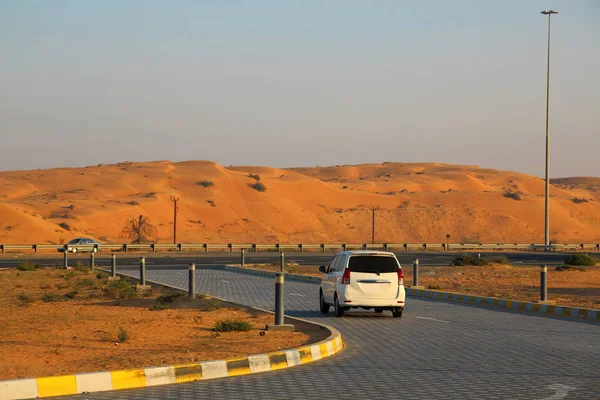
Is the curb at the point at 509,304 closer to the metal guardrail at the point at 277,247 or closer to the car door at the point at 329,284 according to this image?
the car door at the point at 329,284

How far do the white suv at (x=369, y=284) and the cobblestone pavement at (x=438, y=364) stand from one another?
0.35m

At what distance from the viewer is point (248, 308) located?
2075 cm

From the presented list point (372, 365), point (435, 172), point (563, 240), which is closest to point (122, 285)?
point (372, 365)

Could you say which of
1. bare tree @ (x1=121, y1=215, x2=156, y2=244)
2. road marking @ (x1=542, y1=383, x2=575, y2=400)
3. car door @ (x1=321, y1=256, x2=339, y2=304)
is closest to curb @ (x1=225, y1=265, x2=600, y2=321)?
car door @ (x1=321, y1=256, x2=339, y2=304)

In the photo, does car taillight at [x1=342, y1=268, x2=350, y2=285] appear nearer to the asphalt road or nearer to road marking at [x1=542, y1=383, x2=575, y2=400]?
road marking at [x1=542, y1=383, x2=575, y2=400]

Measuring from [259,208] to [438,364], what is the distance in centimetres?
10988

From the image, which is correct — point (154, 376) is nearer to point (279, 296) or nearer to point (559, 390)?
point (559, 390)

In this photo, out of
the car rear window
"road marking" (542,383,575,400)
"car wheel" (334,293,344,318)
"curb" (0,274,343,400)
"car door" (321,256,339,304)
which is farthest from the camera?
"car door" (321,256,339,304)

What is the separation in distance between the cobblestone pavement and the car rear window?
1.06 meters

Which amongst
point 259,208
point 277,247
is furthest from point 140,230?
point 277,247

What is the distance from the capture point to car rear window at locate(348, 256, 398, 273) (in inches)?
803

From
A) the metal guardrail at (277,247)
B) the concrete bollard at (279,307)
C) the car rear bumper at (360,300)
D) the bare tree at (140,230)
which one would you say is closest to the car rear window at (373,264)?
the car rear bumper at (360,300)

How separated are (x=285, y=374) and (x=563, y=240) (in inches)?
4396

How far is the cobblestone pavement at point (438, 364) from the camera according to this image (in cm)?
1016
